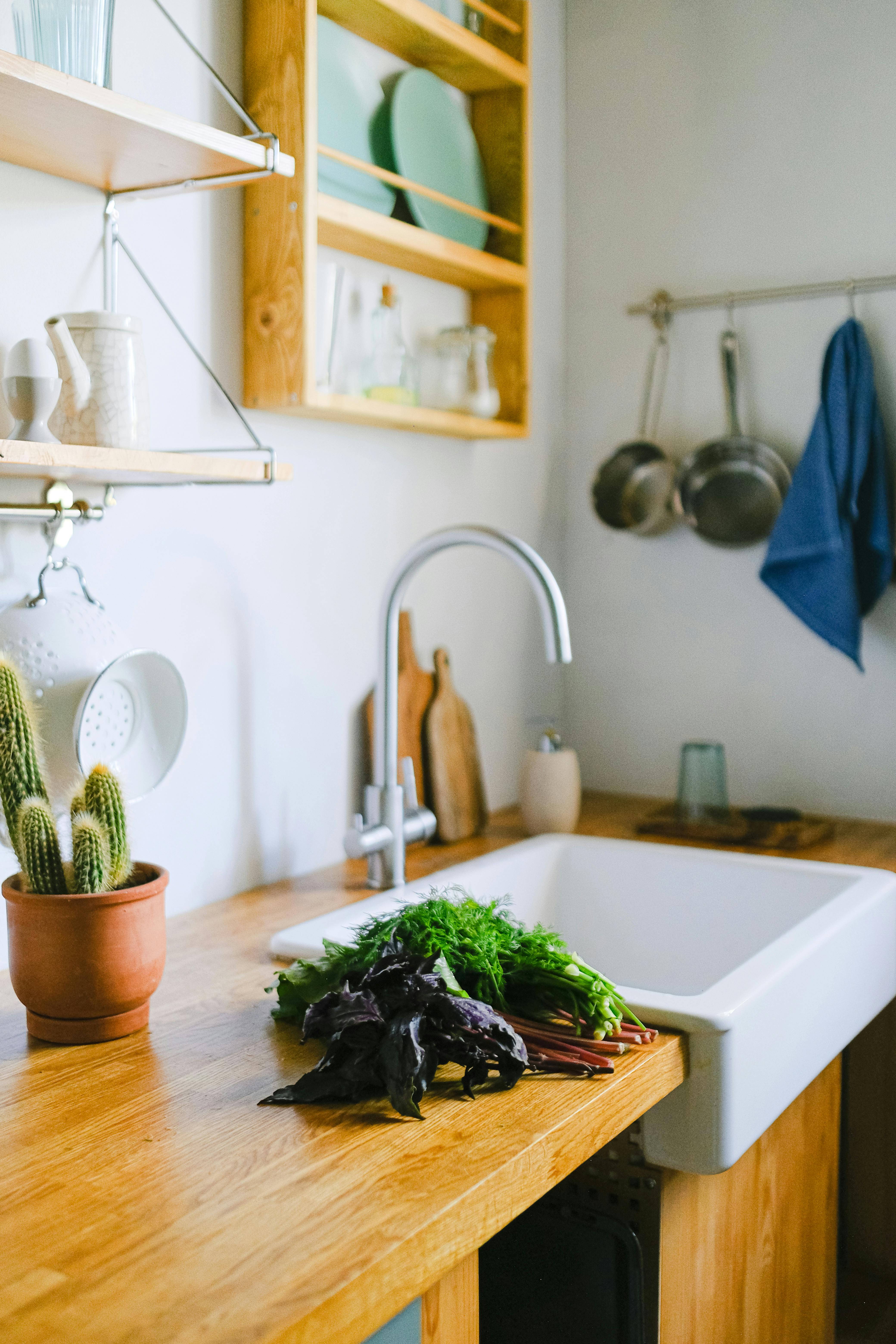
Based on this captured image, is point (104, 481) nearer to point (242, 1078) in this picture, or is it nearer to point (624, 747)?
point (242, 1078)

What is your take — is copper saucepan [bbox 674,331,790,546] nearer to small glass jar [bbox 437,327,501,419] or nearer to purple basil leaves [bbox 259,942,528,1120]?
small glass jar [bbox 437,327,501,419]

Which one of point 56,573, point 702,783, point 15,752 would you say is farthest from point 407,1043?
point 702,783

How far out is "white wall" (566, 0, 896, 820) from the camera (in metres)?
2.10

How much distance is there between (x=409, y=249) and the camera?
5.77 ft

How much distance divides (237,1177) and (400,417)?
1107 millimetres

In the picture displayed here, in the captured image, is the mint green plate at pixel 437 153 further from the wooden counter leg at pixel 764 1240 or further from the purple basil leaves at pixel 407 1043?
the wooden counter leg at pixel 764 1240

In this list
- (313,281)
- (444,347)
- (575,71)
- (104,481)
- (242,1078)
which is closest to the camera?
(242,1078)

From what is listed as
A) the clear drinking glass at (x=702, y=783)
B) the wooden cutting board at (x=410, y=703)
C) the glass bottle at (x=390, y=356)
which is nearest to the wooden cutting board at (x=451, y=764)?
the wooden cutting board at (x=410, y=703)

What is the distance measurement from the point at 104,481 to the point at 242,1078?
0.69 m

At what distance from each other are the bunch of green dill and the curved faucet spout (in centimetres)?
49

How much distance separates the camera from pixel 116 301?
1.46m

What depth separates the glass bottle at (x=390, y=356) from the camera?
178cm

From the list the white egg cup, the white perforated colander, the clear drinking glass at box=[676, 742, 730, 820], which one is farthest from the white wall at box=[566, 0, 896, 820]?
the white egg cup

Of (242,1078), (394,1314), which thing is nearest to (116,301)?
(242,1078)
